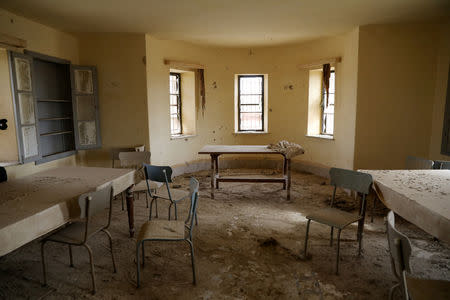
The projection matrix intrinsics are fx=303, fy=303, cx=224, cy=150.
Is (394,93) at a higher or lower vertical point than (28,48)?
lower

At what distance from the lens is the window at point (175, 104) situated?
21.2 ft

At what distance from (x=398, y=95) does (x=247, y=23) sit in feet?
8.58

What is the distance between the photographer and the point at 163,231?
2512 millimetres

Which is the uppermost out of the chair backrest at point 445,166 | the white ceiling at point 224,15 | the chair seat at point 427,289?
the white ceiling at point 224,15

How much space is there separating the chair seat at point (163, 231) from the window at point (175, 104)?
12.9 feet

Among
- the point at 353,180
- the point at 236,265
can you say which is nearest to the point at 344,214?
the point at 353,180

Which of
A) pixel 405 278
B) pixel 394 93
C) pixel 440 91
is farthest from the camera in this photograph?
pixel 394 93

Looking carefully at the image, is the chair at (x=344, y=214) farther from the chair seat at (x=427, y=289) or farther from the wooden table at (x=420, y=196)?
the chair seat at (x=427, y=289)

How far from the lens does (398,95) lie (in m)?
4.75

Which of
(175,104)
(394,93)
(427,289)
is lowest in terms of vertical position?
(427,289)

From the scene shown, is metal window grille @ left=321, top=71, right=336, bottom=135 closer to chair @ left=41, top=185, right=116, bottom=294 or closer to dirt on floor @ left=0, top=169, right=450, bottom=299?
dirt on floor @ left=0, top=169, right=450, bottom=299

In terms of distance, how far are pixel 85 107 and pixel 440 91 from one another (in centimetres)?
559

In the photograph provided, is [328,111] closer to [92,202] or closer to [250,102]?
[250,102]

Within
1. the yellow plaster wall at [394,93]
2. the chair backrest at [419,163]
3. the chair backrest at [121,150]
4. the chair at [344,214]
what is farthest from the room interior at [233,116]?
the chair backrest at [419,163]
